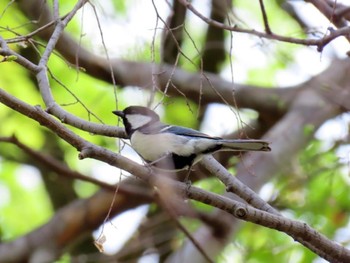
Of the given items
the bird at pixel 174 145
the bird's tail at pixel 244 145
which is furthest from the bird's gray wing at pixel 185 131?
the bird's tail at pixel 244 145

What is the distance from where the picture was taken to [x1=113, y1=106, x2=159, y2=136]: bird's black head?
11.6 feet

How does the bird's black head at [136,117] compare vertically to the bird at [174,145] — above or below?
above

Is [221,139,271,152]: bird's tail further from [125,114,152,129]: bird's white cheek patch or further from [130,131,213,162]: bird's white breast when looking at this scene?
[125,114,152,129]: bird's white cheek patch

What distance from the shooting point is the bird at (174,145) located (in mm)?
3338

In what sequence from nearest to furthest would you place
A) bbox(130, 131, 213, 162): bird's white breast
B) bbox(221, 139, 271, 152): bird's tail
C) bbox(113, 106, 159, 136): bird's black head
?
bbox(221, 139, 271, 152): bird's tail, bbox(130, 131, 213, 162): bird's white breast, bbox(113, 106, 159, 136): bird's black head

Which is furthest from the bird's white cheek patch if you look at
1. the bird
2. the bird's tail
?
the bird's tail

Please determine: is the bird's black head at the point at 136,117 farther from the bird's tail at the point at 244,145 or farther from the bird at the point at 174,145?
the bird's tail at the point at 244,145

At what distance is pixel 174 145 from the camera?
3484 mm

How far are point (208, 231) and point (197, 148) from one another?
6.78 feet

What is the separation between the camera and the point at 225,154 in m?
6.09

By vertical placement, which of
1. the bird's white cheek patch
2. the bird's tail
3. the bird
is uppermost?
the bird's white cheek patch

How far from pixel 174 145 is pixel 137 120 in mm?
246

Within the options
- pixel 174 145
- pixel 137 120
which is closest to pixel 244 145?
pixel 174 145

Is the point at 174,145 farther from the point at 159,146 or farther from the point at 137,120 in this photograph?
the point at 137,120
